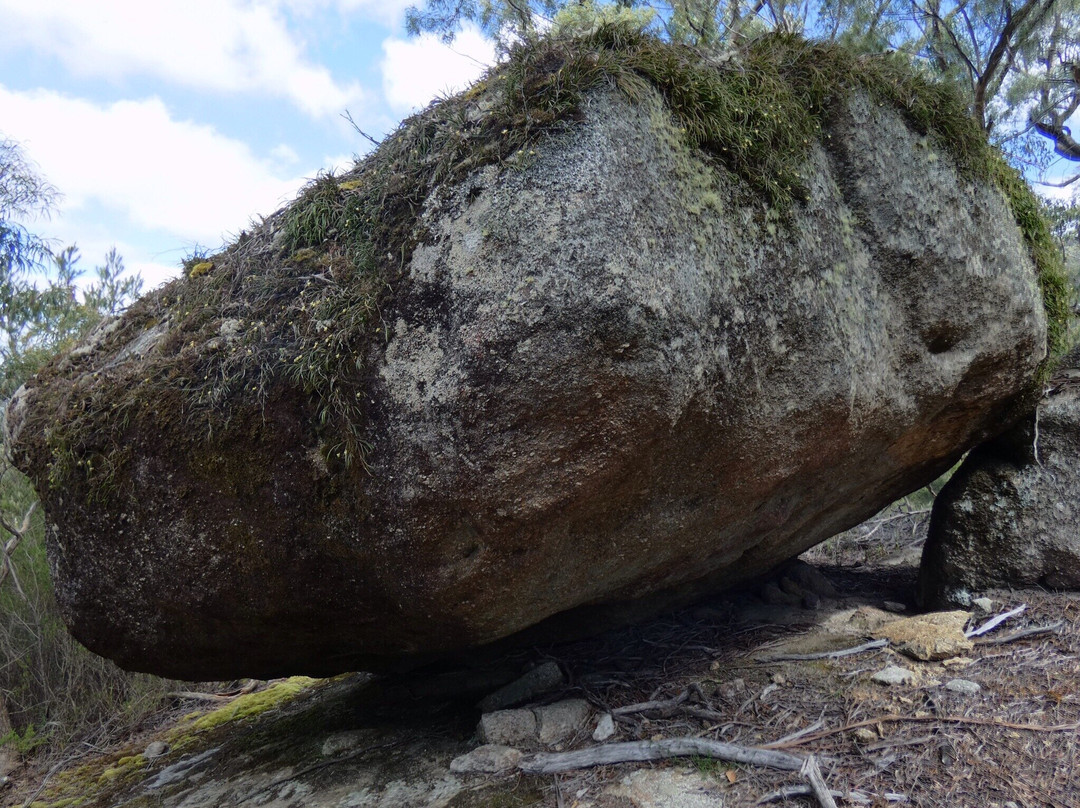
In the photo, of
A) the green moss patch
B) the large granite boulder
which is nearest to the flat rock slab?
the large granite boulder

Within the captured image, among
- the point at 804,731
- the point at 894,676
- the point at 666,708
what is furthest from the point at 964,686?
the point at 666,708

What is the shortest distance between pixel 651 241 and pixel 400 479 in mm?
1306

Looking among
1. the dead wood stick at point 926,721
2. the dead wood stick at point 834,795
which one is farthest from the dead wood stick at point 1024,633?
the dead wood stick at point 834,795

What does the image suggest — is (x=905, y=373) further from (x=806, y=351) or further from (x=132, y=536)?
(x=132, y=536)

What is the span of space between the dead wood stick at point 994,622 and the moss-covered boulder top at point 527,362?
1.08 m

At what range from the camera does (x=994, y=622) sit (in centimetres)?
420

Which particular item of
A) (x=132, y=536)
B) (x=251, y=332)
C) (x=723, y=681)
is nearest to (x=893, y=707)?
(x=723, y=681)

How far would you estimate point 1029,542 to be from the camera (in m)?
4.61

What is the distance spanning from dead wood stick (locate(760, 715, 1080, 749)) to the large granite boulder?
1.55 metres

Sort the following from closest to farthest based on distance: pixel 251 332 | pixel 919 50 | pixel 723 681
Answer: pixel 251 332, pixel 723 681, pixel 919 50

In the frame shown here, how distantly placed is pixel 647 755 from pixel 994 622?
2.22m

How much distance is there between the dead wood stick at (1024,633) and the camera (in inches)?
158

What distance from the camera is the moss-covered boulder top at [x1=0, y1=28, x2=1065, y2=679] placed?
2861 millimetres

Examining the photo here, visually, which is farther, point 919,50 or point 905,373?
point 919,50
